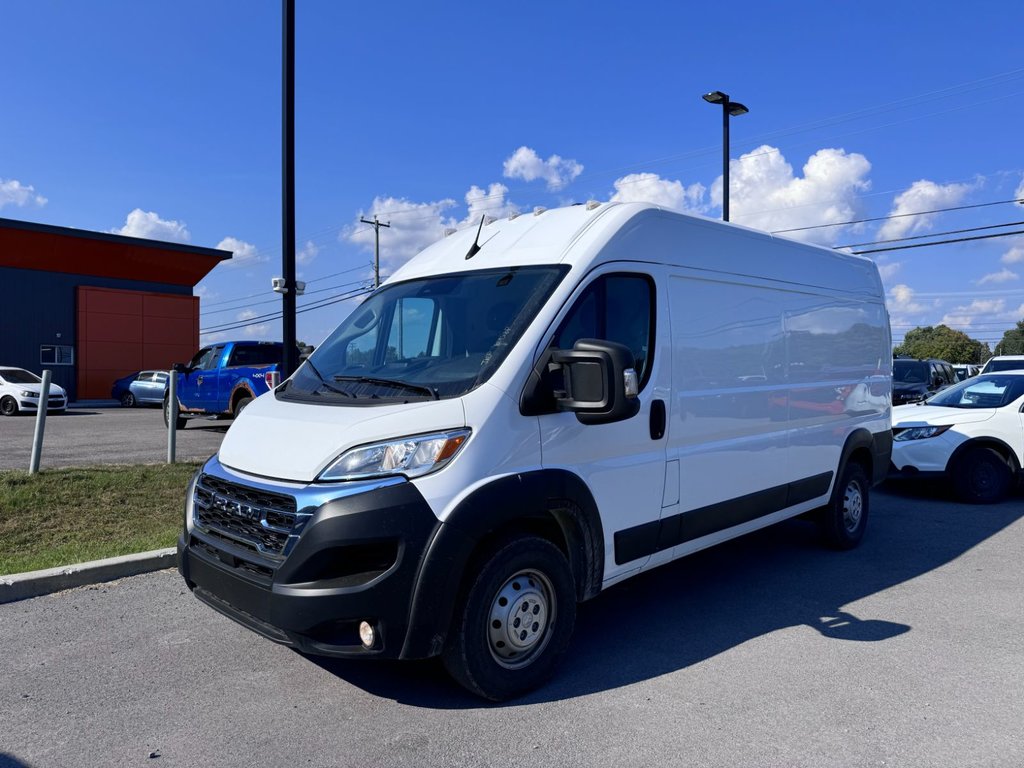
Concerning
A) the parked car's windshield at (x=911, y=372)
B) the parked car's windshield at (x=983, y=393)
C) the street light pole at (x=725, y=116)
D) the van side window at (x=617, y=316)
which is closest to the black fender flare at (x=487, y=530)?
the van side window at (x=617, y=316)

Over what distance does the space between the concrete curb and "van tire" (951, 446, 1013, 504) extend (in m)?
8.29

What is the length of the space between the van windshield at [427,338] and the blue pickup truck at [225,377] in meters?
10.1

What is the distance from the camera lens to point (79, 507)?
7.18m

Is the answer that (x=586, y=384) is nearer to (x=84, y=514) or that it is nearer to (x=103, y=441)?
(x=84, y=514)

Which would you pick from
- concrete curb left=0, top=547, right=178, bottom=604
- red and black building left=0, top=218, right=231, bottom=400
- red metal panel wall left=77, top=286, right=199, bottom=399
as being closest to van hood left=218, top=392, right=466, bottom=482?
concrete curb left=0, top=547, right=178, bottom=604

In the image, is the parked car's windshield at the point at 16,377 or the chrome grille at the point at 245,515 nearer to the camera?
the chrome grille at the point at 245,515

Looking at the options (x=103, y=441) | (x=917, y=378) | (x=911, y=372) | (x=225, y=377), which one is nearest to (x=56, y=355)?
(x=225, y=377)

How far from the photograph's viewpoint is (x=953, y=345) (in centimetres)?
9500

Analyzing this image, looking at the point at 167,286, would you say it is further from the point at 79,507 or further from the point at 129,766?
the point at 129,766

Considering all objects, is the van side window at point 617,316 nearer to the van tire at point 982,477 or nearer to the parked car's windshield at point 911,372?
the van tire at point 982,477

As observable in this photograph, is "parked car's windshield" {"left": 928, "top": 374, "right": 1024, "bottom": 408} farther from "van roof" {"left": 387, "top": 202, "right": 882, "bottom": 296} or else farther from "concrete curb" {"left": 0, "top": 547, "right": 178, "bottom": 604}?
"concrete curb" {"left": 0, "top": 547, "right": 178, "bottom": 604}

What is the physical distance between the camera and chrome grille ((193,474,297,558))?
346 centimetres

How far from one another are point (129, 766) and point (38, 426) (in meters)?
6.26

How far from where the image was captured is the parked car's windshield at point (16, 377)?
74.6ft
